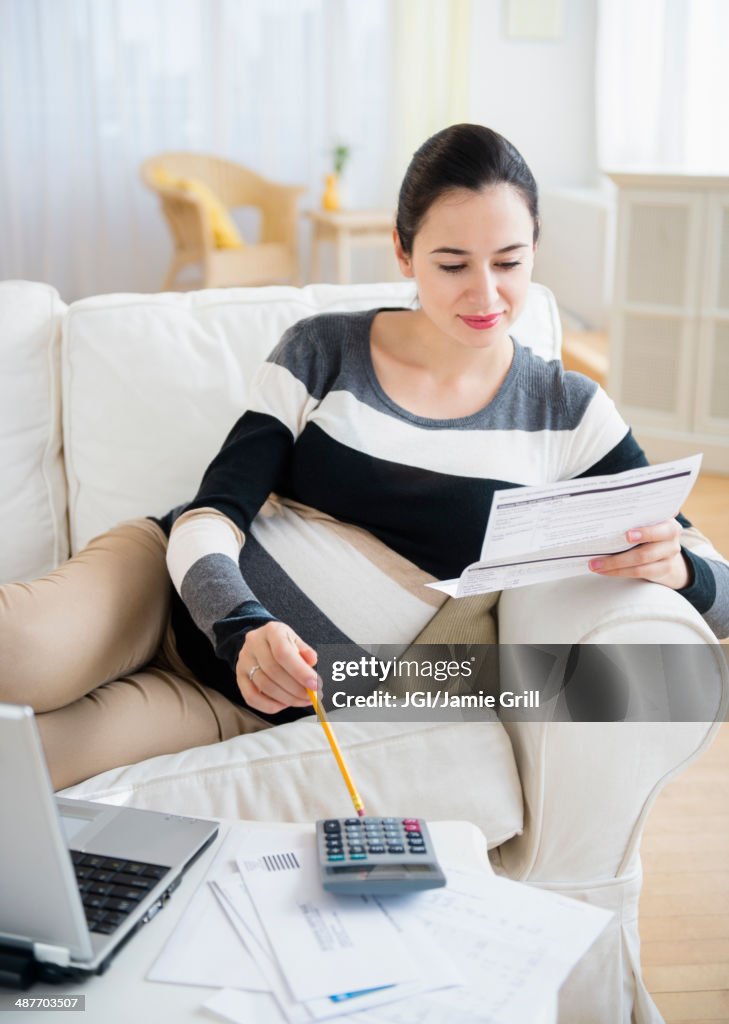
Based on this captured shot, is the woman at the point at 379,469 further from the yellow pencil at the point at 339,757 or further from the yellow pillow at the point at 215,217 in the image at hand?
the yellow pillow at the point at 215,217

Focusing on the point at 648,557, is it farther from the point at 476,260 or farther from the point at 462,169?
the point at 462,169

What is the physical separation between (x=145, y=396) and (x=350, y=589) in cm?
48

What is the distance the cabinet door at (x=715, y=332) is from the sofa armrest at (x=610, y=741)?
8.29 ft

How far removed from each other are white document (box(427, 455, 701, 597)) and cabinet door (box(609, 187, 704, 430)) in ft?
8.56

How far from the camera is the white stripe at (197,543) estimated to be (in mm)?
1310

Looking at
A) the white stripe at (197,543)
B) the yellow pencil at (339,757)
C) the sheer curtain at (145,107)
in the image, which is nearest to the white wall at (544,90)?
the sheer curtain at (145,107)

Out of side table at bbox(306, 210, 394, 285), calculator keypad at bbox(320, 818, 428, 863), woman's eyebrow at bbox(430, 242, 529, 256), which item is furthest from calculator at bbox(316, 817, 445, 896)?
side table at bbox(306, 210, 394, 285)

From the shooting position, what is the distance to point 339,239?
5.02 meters

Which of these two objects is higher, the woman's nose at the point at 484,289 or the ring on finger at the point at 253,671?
the woman's nose at the point at 484,289

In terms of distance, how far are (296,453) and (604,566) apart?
0.44m

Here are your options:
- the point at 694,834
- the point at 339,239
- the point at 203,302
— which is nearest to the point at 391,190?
the point at 339,239

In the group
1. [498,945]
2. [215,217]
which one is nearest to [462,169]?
[498,945]

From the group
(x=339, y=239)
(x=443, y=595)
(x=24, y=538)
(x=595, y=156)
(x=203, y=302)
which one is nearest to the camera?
(x=443, y=595)

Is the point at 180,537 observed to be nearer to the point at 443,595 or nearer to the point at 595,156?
the point at 443,595
